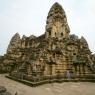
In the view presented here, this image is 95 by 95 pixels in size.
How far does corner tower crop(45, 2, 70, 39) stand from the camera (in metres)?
31.1

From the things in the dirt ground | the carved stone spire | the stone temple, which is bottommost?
the dirt ground

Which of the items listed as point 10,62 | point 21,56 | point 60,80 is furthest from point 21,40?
Answer: point 60,80

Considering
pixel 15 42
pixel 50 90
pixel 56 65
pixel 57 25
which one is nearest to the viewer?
pixel 50 90

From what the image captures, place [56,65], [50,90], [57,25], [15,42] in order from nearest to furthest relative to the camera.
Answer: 1. [50,90]
2. [56,65]
3. [57,25]
4. [15,42]

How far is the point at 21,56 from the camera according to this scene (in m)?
35.3

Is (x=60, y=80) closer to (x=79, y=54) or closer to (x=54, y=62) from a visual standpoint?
(x=54, y=62)

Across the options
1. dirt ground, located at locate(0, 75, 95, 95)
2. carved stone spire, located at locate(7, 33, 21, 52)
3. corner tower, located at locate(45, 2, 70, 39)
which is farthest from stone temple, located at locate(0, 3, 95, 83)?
carved stone spire, located at locate(7, 33, 21, 52)

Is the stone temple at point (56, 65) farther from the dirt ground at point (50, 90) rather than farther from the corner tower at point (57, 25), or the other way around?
the corner tower at point (57, 25)

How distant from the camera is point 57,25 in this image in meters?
31.3

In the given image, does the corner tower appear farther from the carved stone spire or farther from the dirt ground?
the dirt ground

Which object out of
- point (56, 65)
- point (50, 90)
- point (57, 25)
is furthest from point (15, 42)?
point (50, 90)

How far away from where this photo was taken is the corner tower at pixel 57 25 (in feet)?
102

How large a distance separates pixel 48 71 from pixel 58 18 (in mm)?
15249

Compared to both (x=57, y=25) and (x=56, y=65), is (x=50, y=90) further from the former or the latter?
(x=57, y=25)
